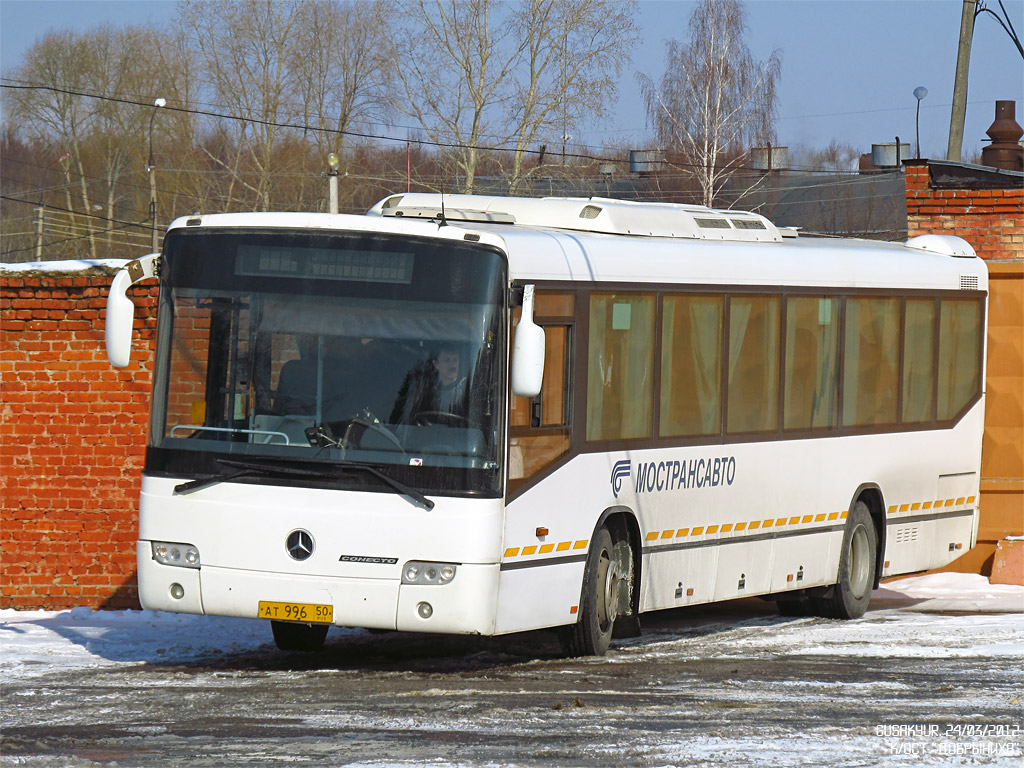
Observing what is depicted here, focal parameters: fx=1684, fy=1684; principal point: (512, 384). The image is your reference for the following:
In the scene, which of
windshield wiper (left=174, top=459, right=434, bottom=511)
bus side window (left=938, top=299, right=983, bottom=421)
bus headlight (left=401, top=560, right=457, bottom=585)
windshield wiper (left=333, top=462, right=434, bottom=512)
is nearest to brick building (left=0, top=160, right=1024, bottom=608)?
windshield wiper (left=174, top=459, right=434, bottom=511)

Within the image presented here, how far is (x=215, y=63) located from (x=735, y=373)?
5304 cm

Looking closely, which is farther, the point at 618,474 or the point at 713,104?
the point at 713,104

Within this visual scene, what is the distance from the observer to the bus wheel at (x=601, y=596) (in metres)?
10.1

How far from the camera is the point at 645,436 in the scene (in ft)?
35.2

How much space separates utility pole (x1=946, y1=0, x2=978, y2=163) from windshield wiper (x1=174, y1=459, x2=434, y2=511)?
18.4 m

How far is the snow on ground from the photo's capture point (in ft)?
33.8

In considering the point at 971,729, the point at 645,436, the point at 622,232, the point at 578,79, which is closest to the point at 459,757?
the point at 971,729

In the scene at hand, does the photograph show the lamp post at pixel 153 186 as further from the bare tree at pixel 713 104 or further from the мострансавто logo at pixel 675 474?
the мострансавто logo at pixel 675 474

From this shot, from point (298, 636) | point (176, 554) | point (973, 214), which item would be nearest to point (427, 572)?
point (176, 554)

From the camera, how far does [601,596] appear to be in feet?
33.9

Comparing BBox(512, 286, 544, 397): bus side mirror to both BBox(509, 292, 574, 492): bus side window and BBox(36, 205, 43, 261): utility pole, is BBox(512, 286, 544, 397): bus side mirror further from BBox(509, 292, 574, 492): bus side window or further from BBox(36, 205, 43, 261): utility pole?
BBox(36, 205, 43, 261): utility pole

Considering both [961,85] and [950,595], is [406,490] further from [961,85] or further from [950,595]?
[961,85]

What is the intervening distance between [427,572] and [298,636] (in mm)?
2059

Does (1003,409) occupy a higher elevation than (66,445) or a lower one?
higher
